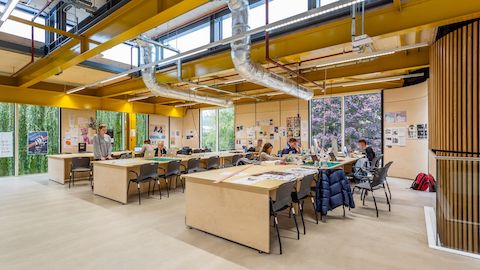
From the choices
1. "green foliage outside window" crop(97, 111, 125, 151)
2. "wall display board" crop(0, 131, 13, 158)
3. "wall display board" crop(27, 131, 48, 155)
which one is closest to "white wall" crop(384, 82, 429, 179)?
"green foliage outside window" crop(97, 111, 125, 151)

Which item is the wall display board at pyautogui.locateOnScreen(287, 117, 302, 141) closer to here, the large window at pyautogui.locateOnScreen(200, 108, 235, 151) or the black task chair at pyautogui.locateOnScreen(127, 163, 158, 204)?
the large window at pyautogui.locateOnScreen(200, 108, 235, 151)

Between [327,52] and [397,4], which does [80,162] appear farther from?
[397,4]

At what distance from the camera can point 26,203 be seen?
4.85 meters

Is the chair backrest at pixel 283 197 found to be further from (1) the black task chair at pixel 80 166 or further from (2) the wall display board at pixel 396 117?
(2) the wall display board at pixel 396 117

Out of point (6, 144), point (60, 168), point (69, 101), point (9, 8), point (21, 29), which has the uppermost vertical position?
point (21, 29)

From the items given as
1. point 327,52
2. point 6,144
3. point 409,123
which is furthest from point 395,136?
point 6,144

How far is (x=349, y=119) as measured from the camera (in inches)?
345

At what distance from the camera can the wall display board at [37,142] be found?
8.38 m

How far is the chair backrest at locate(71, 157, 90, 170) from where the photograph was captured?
6.39 m

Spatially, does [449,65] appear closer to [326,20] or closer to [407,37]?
[407,37]

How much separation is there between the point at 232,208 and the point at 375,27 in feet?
11.1

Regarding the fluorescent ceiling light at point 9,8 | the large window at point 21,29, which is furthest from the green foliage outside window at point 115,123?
the fluorescent ceiling light at point 9,8

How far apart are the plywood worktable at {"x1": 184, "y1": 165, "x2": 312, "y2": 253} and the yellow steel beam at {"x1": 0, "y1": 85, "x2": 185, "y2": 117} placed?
309 inches

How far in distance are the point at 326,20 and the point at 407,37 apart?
1.45 metres
